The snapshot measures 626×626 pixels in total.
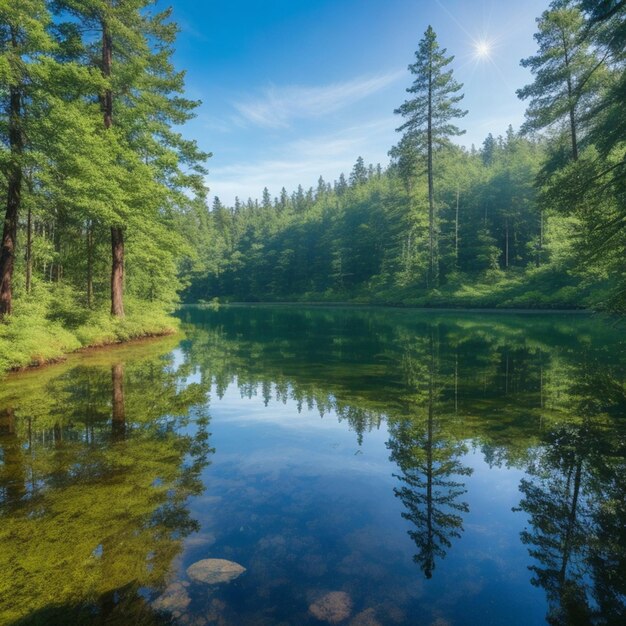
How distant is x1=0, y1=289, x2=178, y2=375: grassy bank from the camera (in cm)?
1258

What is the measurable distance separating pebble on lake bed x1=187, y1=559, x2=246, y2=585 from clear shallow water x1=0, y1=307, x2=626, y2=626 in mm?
76

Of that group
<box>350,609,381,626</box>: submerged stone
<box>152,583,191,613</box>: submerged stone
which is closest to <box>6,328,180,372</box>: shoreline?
<box>152,583,191,613</box>: submerged stone

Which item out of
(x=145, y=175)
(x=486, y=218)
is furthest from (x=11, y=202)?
(x=486, y=218)

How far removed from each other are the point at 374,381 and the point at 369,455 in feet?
16.0

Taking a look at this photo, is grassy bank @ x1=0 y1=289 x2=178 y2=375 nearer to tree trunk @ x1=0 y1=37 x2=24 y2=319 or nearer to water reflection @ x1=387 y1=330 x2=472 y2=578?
tree trunk @ x1=0 y1=37 x2=24 y2=319

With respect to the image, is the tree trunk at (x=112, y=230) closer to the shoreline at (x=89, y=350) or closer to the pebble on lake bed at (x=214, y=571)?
the shoreline at (x=89, y=350)

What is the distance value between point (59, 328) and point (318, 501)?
15.3 metres

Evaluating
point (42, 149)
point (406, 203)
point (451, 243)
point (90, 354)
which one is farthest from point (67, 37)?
point (451, 243)

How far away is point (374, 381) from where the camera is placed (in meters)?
11.1

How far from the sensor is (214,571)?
3.56 meters

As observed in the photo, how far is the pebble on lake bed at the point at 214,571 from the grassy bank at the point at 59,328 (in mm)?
10894

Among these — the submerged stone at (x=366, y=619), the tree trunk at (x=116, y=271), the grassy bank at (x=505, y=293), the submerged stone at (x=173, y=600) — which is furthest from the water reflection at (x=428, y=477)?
the grassy bank at (x=505, y=293)

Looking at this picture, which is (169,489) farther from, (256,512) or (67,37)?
(67,37)

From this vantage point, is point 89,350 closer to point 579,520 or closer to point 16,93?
point 16,93
